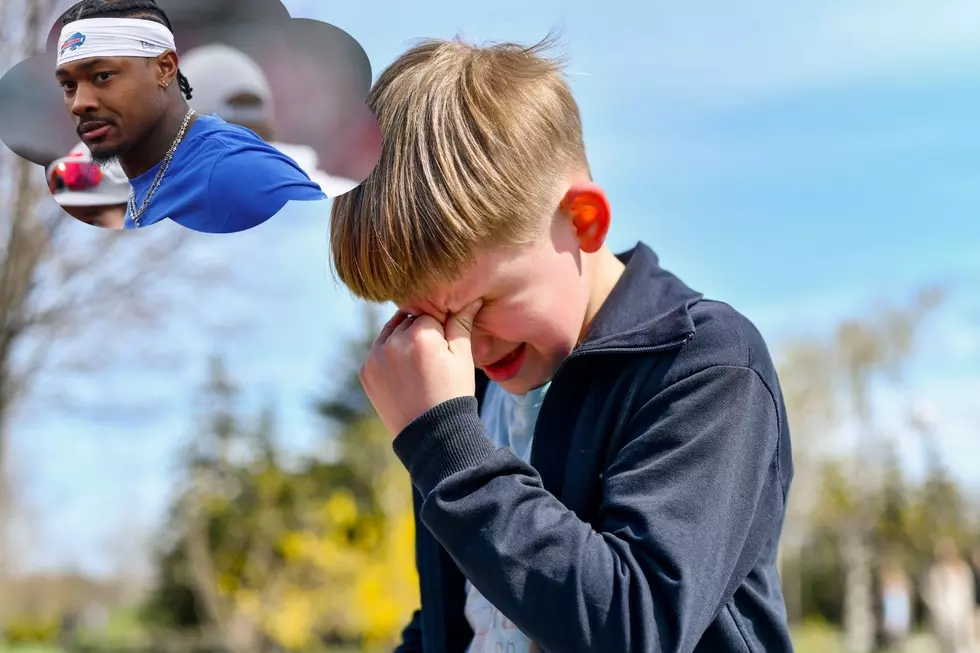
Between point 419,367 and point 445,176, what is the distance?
0.26 metres

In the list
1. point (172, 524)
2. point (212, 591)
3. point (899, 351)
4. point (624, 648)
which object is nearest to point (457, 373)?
point (624, 648)

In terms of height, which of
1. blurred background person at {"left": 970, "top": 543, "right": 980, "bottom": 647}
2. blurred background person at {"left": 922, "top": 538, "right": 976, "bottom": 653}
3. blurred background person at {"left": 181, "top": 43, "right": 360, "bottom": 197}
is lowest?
blurred background person at {"left": 970, "top": 543, "right": 980, "bottom": 647}

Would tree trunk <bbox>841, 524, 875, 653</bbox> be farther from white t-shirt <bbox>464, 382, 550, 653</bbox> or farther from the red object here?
the red object

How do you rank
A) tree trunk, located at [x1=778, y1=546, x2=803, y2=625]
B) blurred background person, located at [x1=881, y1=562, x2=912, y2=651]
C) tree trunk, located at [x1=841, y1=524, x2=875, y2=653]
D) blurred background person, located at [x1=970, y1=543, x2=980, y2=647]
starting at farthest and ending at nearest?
tree trunk, located at [x1=778, y1=546, x2=803, y2=625]
tree trunk, located at [x1=841, y1=524, x2=875, y2=653]
blurred background person, located at [x1=881, y1=562, x2=912, y2=651]
blurred background person, located at [x1=970, y1=543, x2=980, y2=647]

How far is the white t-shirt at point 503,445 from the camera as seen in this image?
5.06 feet

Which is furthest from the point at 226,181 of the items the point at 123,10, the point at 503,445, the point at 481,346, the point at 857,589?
the point at 857,589

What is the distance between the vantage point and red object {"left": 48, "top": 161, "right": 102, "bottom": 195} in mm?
1205

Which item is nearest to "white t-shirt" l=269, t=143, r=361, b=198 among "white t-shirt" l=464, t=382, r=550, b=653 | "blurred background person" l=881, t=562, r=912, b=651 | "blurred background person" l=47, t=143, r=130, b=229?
"blurred background person" l=47, t=143, r=130, b=229

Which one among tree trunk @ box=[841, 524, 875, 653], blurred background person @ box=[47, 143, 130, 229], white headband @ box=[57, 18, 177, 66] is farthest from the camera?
tree trunk @ box=[841, 524, 875, 653]

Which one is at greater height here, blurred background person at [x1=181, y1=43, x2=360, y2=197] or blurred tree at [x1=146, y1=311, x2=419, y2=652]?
blurred background person at [x1=181, y1=43, x2=360, y2=197]

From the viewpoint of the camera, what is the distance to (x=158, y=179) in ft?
3.83

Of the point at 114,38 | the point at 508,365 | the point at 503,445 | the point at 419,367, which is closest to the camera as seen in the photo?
the point at 114,38

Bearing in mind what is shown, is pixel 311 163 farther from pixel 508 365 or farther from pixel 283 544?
pixel 283 544

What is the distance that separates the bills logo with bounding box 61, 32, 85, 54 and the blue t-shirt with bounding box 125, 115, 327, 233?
0.48 ft
